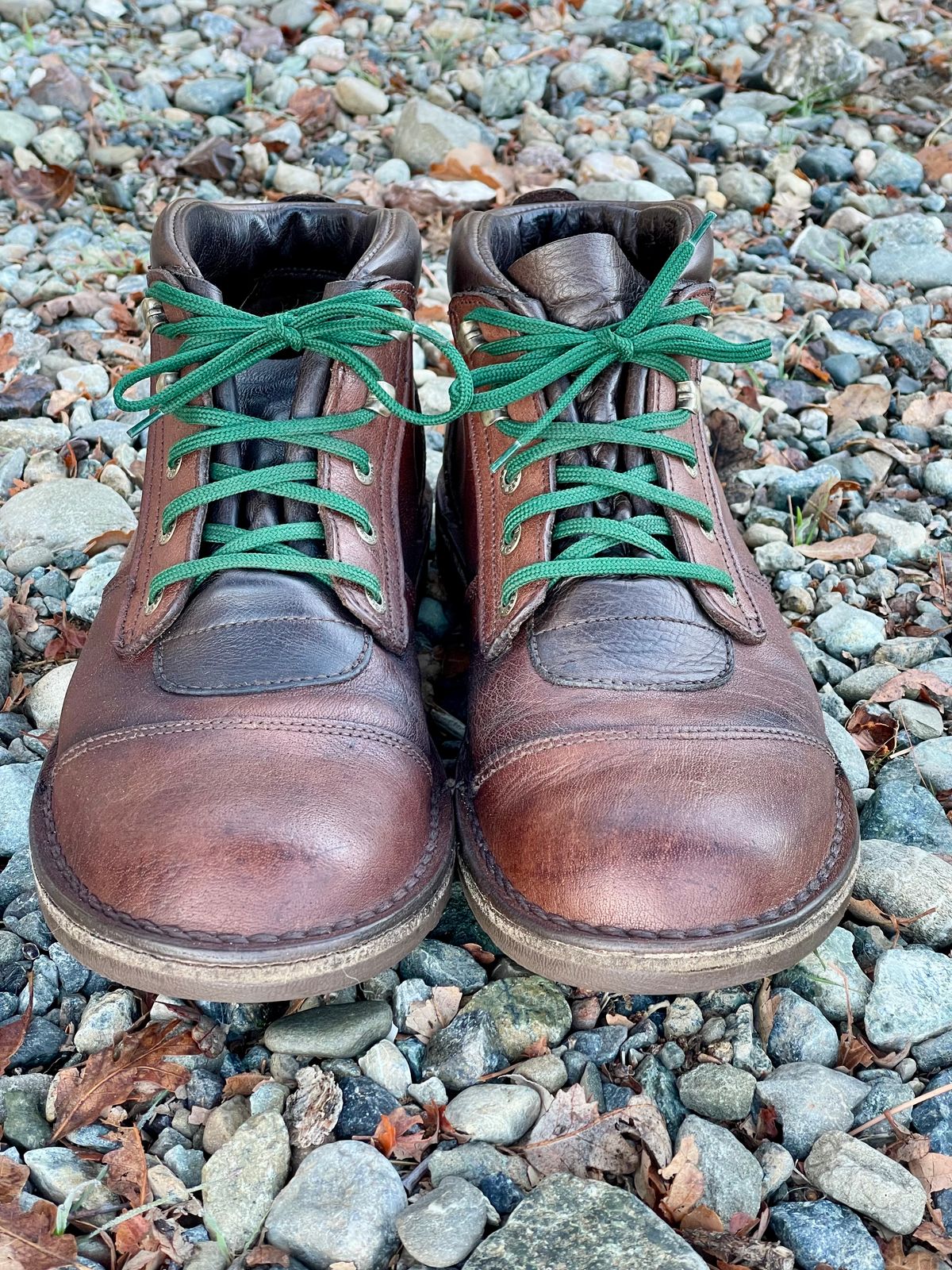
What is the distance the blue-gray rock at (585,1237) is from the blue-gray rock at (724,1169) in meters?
0.12

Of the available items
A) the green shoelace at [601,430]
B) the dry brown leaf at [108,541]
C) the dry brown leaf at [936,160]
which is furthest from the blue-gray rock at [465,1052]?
the dry brown leaf at [936,160]

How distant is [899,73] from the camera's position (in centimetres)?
595

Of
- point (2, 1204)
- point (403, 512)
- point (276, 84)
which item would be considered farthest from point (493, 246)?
point (276, 84)

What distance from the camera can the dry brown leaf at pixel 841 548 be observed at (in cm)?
313

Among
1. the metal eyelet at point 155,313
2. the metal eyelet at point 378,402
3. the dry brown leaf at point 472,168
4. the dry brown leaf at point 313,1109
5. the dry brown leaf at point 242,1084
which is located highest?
the metal eyelet at point 155,313

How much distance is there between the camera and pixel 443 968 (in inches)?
79.5

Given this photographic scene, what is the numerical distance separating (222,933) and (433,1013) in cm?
44

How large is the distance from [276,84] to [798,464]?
3848 millimetres

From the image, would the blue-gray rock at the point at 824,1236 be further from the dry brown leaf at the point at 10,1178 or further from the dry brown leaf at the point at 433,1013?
the dry brown leaf at the point at 10,1178

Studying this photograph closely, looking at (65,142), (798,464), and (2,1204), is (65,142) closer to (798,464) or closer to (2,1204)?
(798,464)

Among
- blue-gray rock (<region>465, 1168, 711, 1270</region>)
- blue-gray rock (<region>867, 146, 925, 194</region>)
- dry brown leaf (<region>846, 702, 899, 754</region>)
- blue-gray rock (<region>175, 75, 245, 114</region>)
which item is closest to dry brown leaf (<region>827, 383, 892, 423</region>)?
dry brown leaf (<region>846, 702, 899, 754</region>)

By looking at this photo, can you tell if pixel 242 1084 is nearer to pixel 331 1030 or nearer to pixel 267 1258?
pixel 331 1030

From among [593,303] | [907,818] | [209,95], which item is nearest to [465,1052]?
[907,818]

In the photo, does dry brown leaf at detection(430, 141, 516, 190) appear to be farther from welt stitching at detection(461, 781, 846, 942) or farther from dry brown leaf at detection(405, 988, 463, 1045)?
dry brown leaf at detection(405, 988, 463, 1045)
